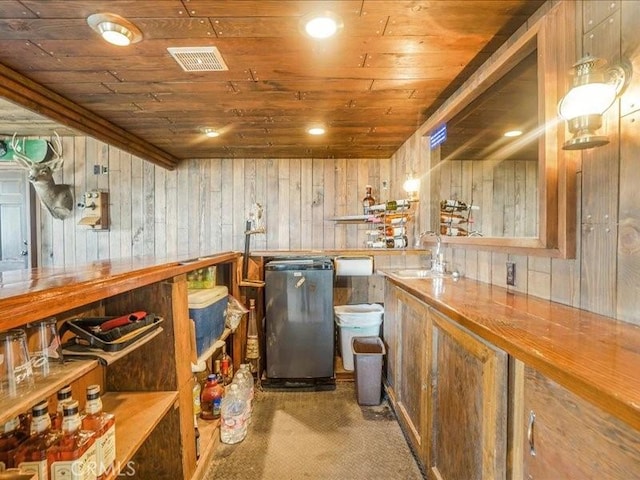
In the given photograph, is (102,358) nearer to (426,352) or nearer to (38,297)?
(38,297)

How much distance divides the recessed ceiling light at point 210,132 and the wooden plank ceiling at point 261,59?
0.30 ft

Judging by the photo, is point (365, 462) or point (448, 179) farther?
point (448, 179)

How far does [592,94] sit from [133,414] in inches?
75.5

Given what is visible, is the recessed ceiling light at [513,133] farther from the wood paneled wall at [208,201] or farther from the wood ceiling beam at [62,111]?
the wood ceiling beam at [62,111]

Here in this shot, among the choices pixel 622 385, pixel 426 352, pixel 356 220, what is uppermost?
pixel 356 220

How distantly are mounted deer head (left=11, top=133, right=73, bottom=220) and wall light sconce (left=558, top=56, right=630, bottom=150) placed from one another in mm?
4261

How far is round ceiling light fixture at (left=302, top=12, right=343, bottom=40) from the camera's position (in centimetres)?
130

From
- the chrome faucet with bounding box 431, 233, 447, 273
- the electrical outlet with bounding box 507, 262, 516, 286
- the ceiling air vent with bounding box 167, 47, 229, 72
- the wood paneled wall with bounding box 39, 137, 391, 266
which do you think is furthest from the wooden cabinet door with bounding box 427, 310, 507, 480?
the wood paneled wall with bounding box 39, 137, 391, 266

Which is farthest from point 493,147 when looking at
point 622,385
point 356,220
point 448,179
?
point 356,220

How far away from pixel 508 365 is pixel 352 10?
135 cm

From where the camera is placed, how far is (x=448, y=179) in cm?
236

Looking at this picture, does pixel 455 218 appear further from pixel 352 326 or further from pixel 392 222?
pixel 352 326

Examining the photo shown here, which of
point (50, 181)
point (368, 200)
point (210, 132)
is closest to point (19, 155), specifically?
point (50, 181)

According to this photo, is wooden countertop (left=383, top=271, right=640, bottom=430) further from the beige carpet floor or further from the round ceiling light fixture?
the round ceiling light fixture
